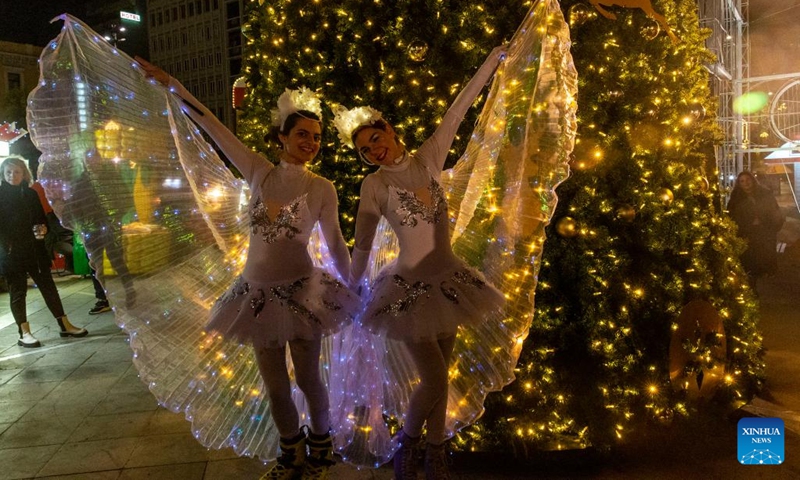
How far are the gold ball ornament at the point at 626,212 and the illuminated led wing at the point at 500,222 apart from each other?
99 centimetres

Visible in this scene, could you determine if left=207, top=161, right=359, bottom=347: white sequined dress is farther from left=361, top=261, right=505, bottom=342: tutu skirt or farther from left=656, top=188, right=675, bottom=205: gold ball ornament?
left=656, top=188, right=675, bottom=205: gold ball ornament

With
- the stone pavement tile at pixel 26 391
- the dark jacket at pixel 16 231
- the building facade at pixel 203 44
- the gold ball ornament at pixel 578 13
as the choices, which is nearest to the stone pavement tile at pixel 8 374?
the stone pavement tile at pixel 26 391

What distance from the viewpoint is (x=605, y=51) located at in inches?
147

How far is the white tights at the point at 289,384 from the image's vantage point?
2.81 metres

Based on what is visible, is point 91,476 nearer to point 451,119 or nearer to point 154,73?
point 154,73

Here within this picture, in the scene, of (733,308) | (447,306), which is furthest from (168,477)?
(733,308)

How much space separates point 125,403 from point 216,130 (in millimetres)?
2851

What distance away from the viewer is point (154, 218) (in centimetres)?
308

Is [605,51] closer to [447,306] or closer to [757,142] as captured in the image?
A: [447,306]

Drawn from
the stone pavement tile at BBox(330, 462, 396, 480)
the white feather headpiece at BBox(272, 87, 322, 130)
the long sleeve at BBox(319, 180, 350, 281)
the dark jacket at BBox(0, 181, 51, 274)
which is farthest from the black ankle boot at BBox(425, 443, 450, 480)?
the dark jacket at BBox(0, 181, 51, 274)

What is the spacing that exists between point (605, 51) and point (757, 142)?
1160 centimetres

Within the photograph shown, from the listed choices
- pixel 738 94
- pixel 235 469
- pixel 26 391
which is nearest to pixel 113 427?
pixel 235 469

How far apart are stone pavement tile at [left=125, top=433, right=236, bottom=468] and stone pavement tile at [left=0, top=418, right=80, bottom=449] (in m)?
0.60

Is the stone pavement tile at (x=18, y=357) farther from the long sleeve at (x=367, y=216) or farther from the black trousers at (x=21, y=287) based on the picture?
the long sleeve at (x=367, y=216)
